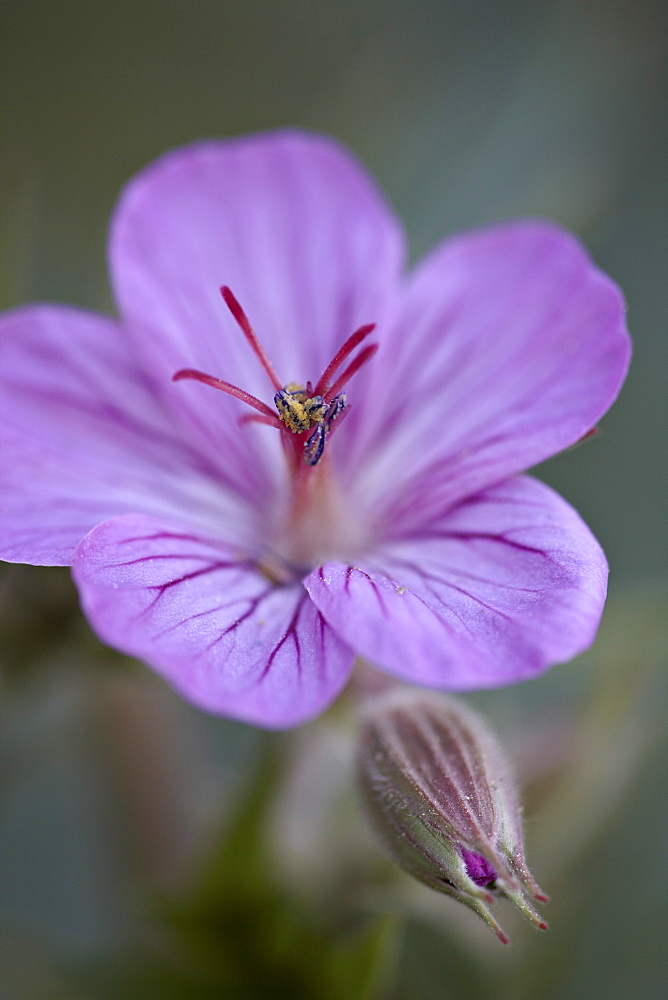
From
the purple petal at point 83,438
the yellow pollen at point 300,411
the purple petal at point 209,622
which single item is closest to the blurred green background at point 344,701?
the purple petal at point 83,438

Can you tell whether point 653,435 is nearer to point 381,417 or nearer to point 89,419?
point 381,417

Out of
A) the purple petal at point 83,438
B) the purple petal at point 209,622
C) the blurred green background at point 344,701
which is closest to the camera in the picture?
the purple petal at point 209,622

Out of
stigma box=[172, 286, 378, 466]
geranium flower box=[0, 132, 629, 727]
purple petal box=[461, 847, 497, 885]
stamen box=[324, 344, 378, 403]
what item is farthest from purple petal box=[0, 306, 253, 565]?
purple petal box=[461, 847, 497, 885]

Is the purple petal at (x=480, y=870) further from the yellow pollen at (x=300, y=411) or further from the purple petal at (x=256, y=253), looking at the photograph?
the purple petal at (x=256, y=253)

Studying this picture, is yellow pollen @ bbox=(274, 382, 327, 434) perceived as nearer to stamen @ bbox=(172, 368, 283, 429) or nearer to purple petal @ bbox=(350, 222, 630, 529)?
stamen @ bbox=(172, 368, 283, 429)

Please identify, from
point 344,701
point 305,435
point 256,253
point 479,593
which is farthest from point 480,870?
point 256,253

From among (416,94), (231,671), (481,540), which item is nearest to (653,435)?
(416,94)

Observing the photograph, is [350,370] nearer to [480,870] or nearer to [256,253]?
[256,253]

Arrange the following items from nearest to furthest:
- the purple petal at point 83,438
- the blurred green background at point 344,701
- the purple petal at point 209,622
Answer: the purple petal at point 209,622, the purple petal at point 83,438, the blurred green background at point 344,701
